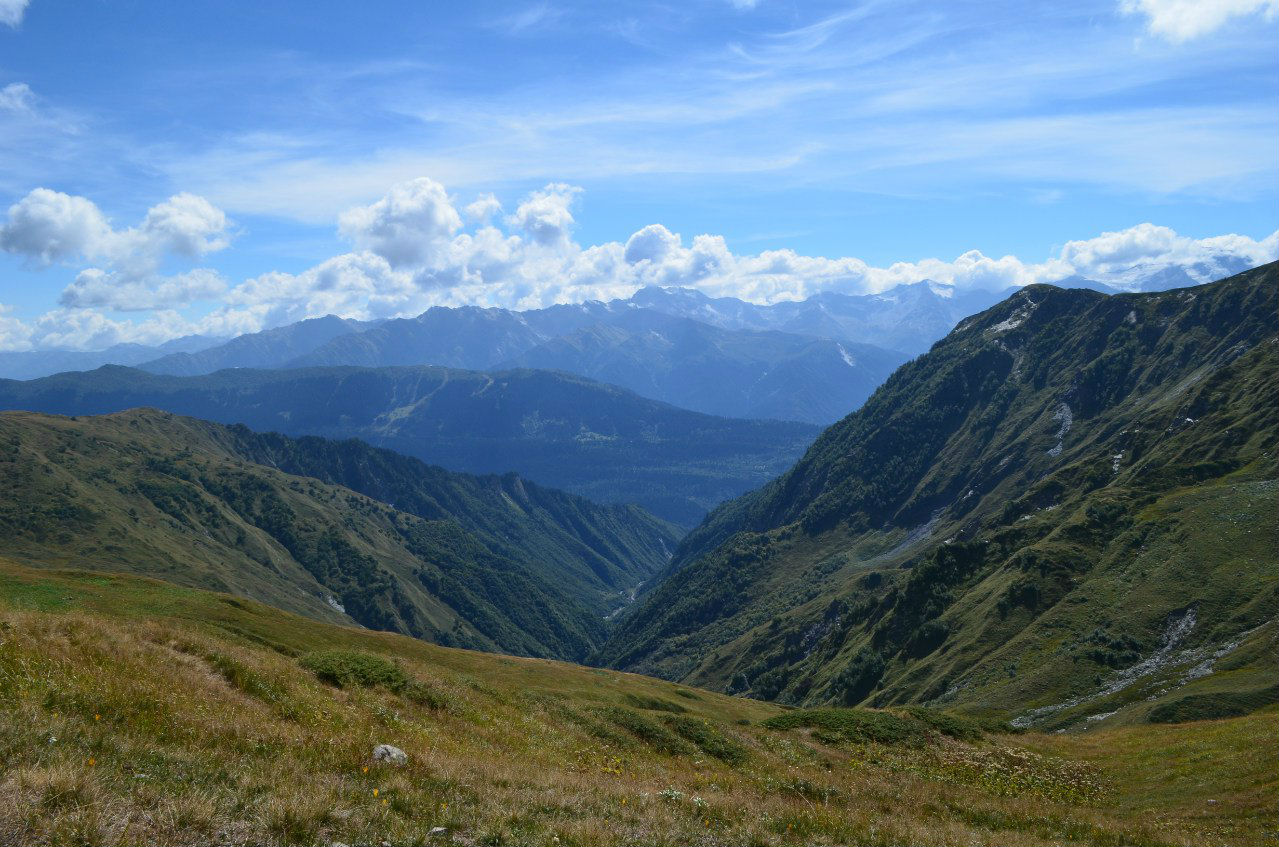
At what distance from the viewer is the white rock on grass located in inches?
748

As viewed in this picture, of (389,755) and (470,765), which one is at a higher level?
(389,755)

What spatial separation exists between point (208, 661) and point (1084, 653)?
117m

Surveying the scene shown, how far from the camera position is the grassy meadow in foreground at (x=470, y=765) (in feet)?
46.1

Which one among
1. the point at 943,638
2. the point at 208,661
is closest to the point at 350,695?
the point at 208,661

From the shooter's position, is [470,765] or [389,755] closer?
[389,755]

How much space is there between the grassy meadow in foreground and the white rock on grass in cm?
32

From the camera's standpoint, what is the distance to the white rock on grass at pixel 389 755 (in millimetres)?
19000

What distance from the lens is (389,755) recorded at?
19359mm

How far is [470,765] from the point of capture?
66.5ft

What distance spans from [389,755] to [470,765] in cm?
222

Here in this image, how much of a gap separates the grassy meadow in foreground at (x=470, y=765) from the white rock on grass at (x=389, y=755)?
32 cm

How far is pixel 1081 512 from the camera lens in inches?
6206

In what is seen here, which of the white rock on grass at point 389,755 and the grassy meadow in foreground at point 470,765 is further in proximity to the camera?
the white rock on grass at point 389,755

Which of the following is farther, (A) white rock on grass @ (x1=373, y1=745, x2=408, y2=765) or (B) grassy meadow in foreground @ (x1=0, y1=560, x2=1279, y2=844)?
(A) white rock on grass @ (x1=373, y1=745, x2=408, y2=765)
